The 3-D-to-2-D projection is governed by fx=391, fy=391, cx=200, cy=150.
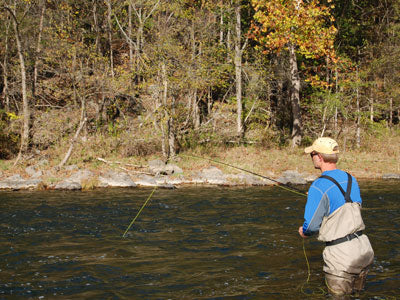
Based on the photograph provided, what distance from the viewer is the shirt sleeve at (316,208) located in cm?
412

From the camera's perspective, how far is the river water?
518 centimetres

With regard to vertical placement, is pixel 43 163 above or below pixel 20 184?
above

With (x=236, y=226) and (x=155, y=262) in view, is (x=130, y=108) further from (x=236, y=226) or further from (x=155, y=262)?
(x=155, y=262)

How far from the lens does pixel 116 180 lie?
51.9 feet

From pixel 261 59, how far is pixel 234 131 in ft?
17.1

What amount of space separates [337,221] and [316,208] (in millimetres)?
→ 298

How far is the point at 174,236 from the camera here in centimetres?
793

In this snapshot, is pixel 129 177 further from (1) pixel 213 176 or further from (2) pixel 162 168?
(1) pixel 213 176

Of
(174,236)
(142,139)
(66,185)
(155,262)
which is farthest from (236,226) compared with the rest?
(142,139)

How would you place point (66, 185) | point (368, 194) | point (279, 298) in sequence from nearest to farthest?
point (279, 298) < point (368, 194) < point (66, 185)

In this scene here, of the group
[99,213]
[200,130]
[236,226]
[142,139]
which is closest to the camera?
[236,226]

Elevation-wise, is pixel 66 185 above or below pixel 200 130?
below

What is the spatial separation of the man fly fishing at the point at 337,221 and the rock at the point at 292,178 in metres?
11.8

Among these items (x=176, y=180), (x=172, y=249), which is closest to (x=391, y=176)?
(x=176, y=180)
